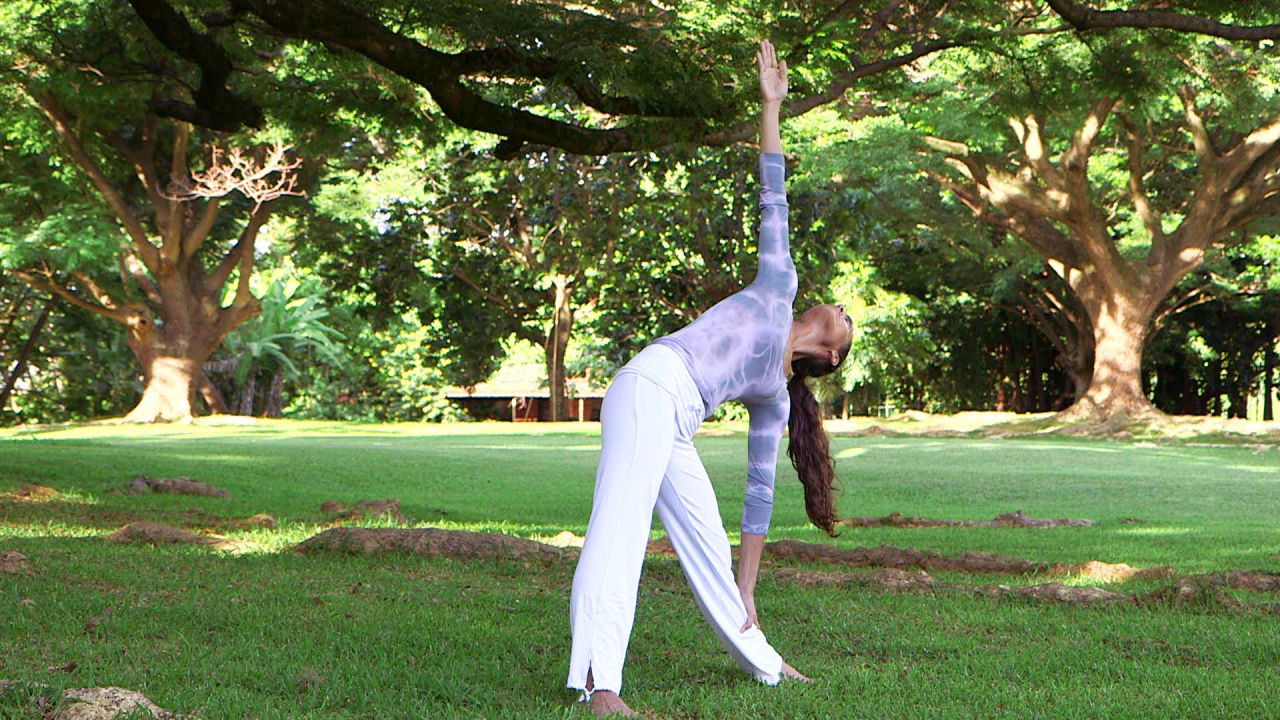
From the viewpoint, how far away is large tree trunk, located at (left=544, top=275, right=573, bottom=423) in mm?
30188

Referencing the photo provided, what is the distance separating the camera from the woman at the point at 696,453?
383 cm

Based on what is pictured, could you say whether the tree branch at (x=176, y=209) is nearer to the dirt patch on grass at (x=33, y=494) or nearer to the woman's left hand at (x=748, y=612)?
the dirt patch on grass at (x=33, y=494)

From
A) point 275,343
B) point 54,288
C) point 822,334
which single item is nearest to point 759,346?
point 822,334

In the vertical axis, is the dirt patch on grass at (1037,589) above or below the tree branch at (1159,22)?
below

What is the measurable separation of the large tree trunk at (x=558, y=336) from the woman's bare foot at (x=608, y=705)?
25532 mm

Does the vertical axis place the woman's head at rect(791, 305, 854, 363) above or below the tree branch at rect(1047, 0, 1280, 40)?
below

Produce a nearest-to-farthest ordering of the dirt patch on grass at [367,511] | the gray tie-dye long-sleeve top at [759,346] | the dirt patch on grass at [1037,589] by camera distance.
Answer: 1. the gray tie-dye long-sleeve top at [759,346]
2. the dirt patch on grass at [1037,589]
3. the dirt patch on grass at [367,511]

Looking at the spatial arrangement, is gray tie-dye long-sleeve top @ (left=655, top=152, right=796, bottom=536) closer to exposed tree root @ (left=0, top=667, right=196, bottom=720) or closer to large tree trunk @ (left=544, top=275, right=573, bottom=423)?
exposed tree root @ (left=0, top=667, right=196, bottom=720)

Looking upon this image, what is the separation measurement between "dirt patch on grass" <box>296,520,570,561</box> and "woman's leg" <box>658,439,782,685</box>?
3391mm

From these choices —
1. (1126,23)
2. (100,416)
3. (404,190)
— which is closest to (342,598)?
(1126,23)

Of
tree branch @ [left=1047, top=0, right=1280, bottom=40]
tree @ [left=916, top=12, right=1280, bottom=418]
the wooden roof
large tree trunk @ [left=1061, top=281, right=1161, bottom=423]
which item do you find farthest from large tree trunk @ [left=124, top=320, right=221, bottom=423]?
tree branch @ [left=1047, top=0, right=1280, bottom=40]

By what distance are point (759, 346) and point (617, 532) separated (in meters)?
0.77

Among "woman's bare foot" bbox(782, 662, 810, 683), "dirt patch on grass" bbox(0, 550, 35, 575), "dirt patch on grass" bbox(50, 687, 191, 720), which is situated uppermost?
"dirt patch on grass" bbox(0, 550, 35, 575)

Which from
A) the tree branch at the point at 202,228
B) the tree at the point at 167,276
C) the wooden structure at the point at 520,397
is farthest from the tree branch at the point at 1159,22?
the wooden structure at the point at 520,397
